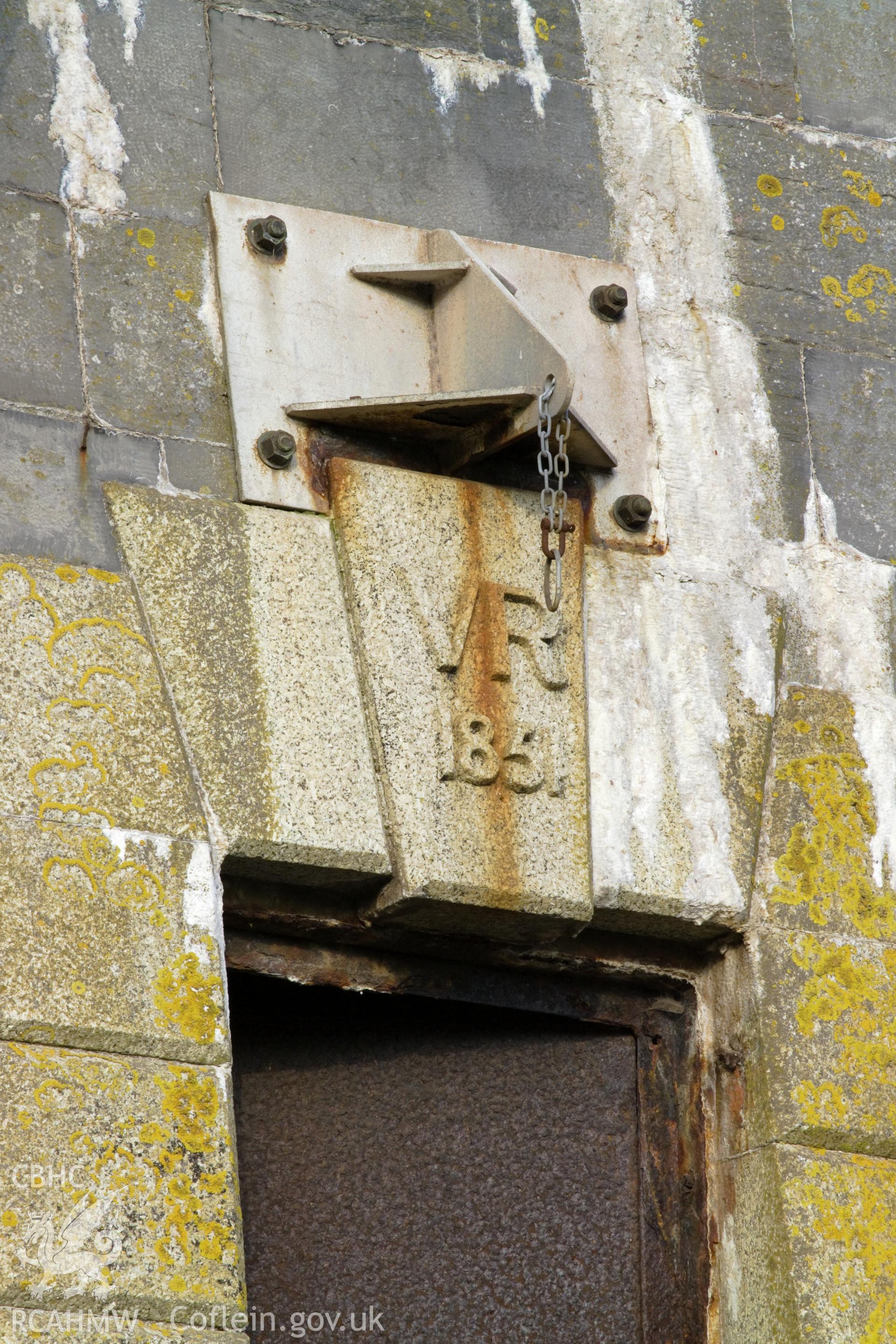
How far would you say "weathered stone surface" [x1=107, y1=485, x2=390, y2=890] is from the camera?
3.29 m

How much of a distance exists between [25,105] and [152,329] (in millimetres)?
462

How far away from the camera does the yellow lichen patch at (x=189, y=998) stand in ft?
10.1

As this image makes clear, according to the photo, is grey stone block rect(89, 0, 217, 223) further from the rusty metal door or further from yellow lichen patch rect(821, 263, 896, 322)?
the rusty metal door

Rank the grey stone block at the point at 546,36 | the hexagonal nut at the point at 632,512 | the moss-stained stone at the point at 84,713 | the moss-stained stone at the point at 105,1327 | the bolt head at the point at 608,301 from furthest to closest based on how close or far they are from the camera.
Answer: the grey stone block at the point at 546,36
the bolt head at the point at 608,301
the hexagonal nut at the point at 632,512
the moss-stained stone at the point at 84,713
the moss-stained stone at the point at 105,1327

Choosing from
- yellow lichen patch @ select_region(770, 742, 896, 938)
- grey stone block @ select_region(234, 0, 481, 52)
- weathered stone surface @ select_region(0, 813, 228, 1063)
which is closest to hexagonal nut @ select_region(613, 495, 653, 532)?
yellow lichen patch @ select_region(770, 742, 896, 938)

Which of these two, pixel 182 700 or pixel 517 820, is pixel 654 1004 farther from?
pixel 182 700

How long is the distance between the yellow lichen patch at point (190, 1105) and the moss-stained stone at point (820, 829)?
108cm

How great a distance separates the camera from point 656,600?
3.79 meters

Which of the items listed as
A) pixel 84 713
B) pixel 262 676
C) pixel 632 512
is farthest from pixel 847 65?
pixel 84 713

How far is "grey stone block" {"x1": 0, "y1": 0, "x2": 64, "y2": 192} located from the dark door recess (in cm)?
140

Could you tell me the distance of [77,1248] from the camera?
2.87m

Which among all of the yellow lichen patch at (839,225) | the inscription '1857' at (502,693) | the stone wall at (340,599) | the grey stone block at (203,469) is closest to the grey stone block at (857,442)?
the stone wall at (340,599)

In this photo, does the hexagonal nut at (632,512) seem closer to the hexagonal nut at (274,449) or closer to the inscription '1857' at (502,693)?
the inscription '1857' at (502,693)

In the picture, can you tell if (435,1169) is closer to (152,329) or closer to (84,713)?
(84,713)
